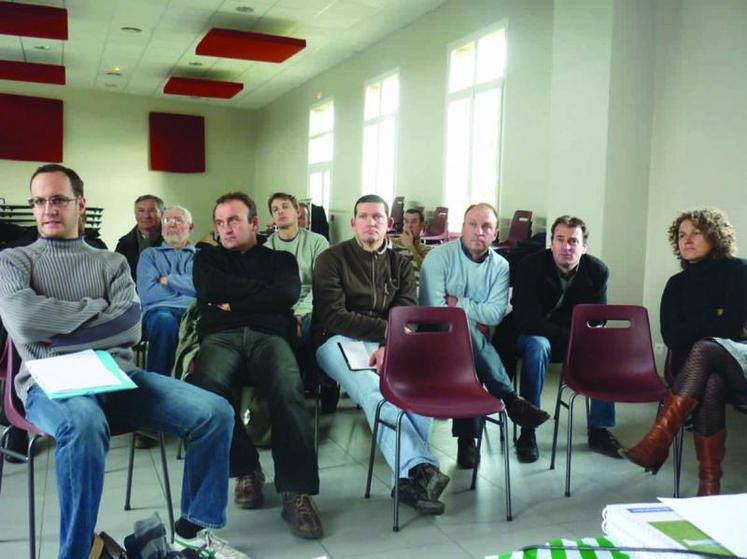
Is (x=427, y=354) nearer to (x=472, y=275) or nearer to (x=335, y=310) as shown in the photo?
(x=335, y=310)

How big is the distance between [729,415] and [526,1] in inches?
157

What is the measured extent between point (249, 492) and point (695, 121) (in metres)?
3.85

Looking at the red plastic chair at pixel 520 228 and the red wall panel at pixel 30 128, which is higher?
the red wall panel at pixel 30 128

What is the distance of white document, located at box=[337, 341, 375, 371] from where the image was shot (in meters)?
2.86

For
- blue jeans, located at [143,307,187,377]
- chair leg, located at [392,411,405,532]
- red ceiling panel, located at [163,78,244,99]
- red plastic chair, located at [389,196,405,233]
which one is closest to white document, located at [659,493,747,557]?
chair leg, located at [392,411,405,532]

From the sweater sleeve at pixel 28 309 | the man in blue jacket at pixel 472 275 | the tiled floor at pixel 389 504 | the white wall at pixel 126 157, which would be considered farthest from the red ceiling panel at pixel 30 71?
the sweater sleeve at pixel 28 309

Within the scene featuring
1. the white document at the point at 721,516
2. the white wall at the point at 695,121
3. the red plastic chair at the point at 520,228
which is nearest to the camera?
the white document at the point at 721,516

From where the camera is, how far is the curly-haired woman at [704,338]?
8.95 feet

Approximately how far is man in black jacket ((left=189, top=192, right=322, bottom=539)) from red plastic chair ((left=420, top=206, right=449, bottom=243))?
3895 millimetres

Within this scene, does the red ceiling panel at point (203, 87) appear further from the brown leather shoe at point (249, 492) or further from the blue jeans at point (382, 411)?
the brown leather shoe at point (249, 492)

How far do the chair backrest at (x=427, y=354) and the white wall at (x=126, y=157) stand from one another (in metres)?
11.7

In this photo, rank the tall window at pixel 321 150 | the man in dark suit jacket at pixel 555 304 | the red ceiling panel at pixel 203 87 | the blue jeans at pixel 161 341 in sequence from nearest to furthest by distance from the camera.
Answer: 1. the man in dark suit jacket at pixel 555 304
2. the blue jeans at pixel 161 341
3. the tall window at pixel 321 150
4. the red ceiling panel at pixel 203 87

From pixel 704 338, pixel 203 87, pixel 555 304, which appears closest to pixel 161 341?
pixel 555 304

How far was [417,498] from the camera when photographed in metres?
2.57
